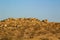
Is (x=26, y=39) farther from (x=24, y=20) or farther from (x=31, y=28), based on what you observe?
(x=24, y=20)

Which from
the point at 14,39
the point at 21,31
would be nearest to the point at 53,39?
the point at 14,39

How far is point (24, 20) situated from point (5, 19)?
4.99 m

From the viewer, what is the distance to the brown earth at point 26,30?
32.7m

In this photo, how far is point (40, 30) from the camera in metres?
38.8

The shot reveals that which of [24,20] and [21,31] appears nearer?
[21,31]

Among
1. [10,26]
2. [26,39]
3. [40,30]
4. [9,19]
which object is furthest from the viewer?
[9,19]

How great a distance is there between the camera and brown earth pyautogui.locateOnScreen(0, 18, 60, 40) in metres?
32.7

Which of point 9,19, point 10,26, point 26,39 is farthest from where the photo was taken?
point 9,19

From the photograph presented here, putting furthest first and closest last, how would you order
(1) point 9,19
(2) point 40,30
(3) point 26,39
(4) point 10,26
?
(1) point 9,19 < (4) point 10,26 < (2) point 40,30 < (3) point 26,39

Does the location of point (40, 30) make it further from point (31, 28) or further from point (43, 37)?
point (43, 37)

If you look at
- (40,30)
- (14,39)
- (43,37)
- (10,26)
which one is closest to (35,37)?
(43,37)

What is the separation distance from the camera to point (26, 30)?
39500 mm

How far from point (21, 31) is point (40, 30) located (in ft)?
12.4

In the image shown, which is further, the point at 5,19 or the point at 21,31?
the point at 5,19
